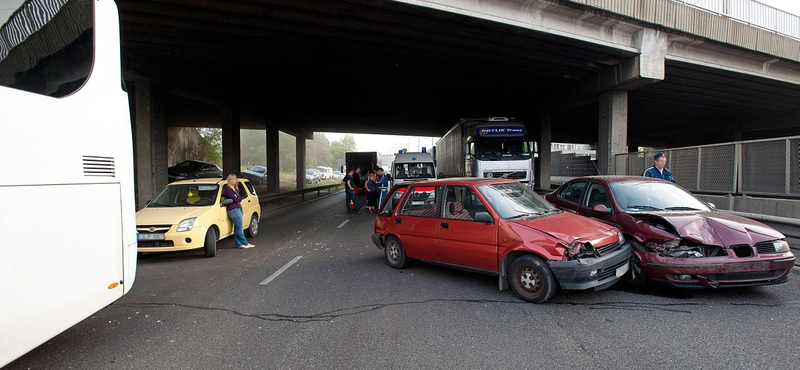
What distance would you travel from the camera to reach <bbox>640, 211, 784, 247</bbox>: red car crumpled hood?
14.3ft

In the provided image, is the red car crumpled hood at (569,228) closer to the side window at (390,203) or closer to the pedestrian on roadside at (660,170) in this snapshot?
the side window at (390,203)

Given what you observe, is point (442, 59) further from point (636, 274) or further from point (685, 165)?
point (636, 274)

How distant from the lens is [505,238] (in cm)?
466

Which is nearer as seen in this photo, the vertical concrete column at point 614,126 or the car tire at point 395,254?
the car tire at point 395,254

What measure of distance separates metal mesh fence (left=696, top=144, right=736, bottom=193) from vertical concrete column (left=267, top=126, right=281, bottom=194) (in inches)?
1044

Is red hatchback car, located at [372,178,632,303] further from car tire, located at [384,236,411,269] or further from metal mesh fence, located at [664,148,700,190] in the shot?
metal mesh fence, located at [664,148,700,190]

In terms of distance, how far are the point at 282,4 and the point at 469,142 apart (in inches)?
376

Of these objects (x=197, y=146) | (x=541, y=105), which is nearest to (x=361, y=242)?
(x=541, y=105)

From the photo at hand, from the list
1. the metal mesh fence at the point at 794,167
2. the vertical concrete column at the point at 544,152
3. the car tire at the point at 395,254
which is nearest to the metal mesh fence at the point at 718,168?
the metal mesh fence at the point at 794,167

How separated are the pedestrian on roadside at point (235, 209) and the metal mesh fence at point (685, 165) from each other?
37.7 ft

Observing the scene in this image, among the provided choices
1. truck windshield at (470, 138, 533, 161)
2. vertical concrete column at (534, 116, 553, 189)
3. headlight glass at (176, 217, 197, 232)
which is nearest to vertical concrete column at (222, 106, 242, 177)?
truck windshield at (470, 138, 533, 161)

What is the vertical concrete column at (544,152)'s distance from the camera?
25.1 m

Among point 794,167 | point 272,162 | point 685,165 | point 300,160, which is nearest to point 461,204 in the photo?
point 794,167

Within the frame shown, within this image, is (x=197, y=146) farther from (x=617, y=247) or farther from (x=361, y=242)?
(x=617, y=247)
